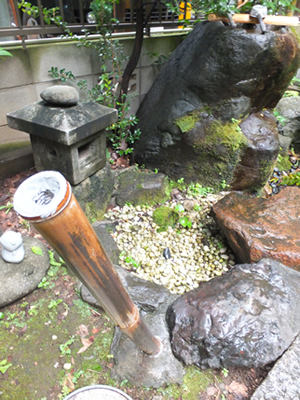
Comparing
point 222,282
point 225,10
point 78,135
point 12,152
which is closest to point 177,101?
point 225,10

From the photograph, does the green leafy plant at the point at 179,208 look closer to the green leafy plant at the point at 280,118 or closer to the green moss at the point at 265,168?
the green moss at the point at 265,168

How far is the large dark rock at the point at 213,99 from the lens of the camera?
3982 mm

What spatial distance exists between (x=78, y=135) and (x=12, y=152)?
1.77m

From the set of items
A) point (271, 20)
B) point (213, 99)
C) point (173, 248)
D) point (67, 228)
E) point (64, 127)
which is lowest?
point (173, 248)

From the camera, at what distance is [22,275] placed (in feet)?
8.96

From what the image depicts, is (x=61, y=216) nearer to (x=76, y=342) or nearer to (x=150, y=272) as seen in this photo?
(x=76, y=342)

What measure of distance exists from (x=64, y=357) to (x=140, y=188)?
240 centimetres

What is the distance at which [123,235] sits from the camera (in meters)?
3.75

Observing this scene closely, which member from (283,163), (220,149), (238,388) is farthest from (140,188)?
(283,163)

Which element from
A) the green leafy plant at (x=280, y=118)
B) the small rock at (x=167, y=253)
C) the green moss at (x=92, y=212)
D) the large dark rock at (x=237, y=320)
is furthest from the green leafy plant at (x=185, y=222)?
the green leafy plant at (x=280, y=118)

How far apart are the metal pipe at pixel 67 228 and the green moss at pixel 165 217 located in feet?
7.93

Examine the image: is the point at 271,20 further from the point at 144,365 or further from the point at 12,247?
the point at 144,365

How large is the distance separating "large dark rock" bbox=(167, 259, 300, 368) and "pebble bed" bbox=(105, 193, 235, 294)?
0.83 m

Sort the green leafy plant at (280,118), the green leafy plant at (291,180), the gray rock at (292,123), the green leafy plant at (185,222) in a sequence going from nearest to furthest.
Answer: the green leafy plant at (185,222)
the green leafy plant at (291,180)
the green leafy plant at (280,118)
the gray rock at (292,123)
